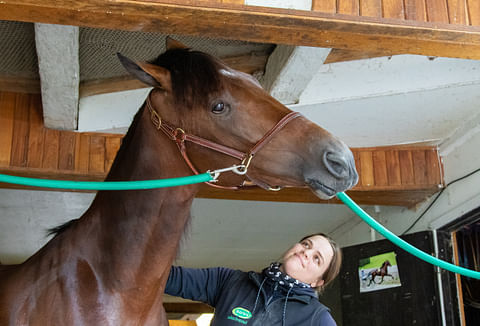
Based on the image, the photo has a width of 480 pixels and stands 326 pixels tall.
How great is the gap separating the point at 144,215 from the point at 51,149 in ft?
6.48

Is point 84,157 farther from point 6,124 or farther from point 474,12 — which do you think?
point 474,12

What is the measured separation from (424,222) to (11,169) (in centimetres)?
273

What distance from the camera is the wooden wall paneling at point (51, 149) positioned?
3502 mm

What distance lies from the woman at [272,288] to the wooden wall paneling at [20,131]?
1.60 m

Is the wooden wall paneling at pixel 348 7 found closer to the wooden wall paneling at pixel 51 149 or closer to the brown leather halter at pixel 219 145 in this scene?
the brown leather halter at pixel 219 145

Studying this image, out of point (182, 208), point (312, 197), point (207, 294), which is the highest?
point (312, 197)

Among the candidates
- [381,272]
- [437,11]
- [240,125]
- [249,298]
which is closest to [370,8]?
[437,11]

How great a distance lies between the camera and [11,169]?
11.3 feet

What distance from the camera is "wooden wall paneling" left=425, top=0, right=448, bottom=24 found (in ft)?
6.55

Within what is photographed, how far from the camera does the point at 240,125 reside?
5.64ft

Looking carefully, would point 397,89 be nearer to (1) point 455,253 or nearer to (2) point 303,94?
(2) point 303,94

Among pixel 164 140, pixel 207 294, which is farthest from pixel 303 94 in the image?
pixel 164 140

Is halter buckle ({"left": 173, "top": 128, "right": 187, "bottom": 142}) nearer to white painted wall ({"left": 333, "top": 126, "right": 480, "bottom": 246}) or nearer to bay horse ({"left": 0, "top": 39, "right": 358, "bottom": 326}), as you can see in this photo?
bay horse ({"left": 0, "top": 39, "right": 358, "bottom": 326})

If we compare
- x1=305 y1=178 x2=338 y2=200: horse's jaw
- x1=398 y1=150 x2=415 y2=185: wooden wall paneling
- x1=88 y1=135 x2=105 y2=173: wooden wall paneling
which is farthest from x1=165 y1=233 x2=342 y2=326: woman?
x1=398 y1=150 x2=415 y2=185: wooden wall paneling
